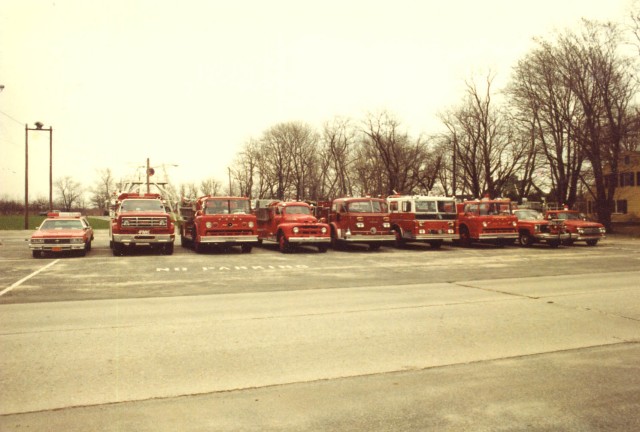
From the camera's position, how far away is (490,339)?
761 centimetres

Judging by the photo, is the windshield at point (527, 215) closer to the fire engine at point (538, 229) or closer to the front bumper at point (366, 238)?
the fire engine at point (538, 229)

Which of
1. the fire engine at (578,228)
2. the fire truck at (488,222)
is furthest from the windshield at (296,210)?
the fire engine at (578,228)

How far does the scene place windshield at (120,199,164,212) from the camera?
23.0 metres

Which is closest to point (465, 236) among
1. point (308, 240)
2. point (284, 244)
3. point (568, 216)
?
point (568, 216)

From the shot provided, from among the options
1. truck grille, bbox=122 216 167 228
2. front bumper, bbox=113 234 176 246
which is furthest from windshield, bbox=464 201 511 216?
truck grille, bbox=122 216 167 228

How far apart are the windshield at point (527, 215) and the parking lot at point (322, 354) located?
48.2ft

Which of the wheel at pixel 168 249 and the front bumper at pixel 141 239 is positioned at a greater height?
the front bumper at pixel 141 239

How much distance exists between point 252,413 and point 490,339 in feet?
12.8

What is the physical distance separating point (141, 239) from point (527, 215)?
18384mm

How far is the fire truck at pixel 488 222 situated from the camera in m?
27.0

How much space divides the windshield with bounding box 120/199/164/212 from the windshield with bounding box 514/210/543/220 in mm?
17149

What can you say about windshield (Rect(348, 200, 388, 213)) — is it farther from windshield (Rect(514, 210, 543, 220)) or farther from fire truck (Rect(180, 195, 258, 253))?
windshield (Rect(514, 210, 543, 220))

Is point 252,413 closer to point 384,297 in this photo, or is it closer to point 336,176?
point 384,297

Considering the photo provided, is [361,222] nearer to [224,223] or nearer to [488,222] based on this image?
[224,223]
